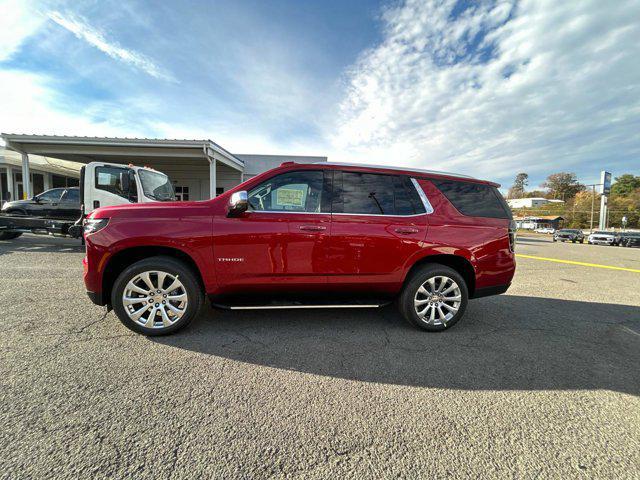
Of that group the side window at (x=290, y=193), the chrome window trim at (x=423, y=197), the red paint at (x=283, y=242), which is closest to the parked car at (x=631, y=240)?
the red paint at (x=283, y=242)

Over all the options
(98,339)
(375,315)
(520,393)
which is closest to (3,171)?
(98,339)

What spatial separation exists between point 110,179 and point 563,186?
117389mm

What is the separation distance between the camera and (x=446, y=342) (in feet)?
11.0

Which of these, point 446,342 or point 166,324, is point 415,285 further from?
point 166,324

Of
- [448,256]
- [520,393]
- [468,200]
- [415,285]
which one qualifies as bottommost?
[520,393]

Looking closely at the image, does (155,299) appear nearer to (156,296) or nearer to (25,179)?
(156,296)

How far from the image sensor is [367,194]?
11.7 feet

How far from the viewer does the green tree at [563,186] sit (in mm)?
90875

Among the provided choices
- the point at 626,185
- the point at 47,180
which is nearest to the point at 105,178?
the point at 47,180

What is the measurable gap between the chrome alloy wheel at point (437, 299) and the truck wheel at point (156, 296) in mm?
2514

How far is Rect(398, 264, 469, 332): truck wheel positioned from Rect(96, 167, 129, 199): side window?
7.45 m

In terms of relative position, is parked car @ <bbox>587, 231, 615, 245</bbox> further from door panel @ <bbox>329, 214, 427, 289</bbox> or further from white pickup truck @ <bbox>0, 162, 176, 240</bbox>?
white pickup truck @ <bbox>0, 162, 176, 240</bbox>

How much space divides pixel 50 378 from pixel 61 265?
18.4 ft

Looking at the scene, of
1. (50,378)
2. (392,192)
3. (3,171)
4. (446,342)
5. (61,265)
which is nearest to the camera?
(50,378)
